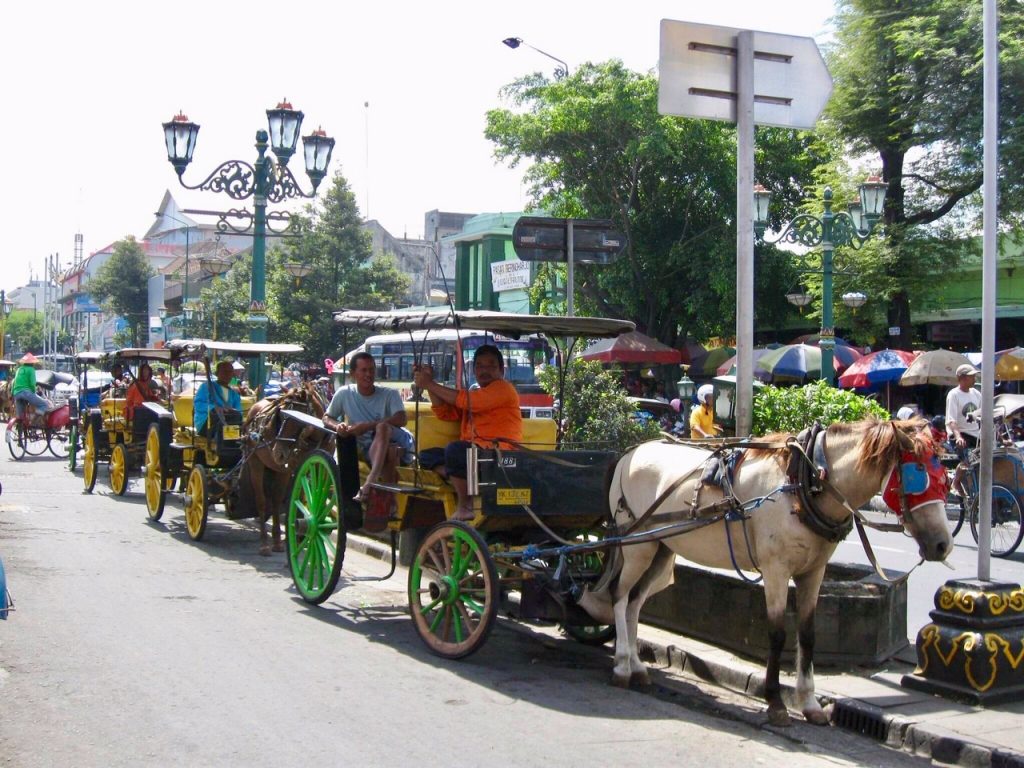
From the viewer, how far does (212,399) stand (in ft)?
42.4

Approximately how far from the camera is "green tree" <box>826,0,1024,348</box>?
2486 cm

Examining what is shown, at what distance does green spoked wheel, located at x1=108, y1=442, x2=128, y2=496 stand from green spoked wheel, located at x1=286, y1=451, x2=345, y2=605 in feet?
25.3

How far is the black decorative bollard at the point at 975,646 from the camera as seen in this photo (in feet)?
20.4

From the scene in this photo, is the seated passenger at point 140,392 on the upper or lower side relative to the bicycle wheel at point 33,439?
upper

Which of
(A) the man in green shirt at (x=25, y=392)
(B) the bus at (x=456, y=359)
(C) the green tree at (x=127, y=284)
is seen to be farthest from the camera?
(C) the green tree at (x=127, y=284)

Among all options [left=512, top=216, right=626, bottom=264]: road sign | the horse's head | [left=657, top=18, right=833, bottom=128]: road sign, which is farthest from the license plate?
[left=512, top=216, right=626, bottom=264]: road sign

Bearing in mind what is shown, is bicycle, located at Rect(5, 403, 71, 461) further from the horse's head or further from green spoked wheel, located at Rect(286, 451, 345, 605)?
the horse's head

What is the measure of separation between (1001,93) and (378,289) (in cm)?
2604

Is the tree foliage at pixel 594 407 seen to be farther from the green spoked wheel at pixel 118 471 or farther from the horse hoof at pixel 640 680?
the horse hoof at pixel 640 680

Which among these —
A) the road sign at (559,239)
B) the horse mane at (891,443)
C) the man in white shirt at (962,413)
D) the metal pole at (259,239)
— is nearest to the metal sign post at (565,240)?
the road sign at (559,239)

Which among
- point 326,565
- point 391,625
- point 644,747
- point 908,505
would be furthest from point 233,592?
point 908,505

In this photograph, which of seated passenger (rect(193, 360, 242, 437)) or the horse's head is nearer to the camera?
the horse's head

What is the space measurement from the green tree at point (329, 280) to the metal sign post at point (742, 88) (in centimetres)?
3504

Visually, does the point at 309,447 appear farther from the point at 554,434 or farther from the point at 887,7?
the point at 887,7
